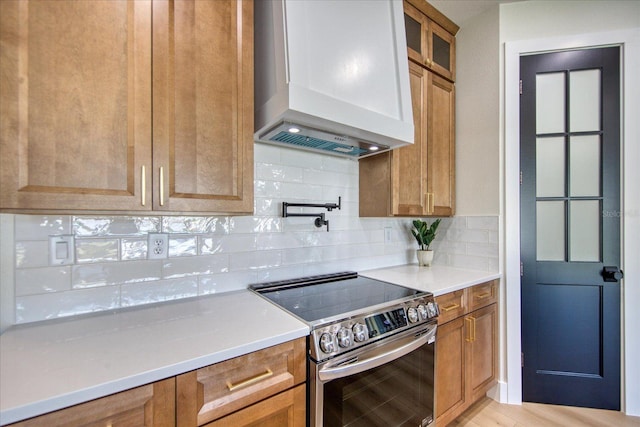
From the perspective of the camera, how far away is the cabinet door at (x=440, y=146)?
2.12m

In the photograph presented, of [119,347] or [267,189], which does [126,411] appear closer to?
[119,347]

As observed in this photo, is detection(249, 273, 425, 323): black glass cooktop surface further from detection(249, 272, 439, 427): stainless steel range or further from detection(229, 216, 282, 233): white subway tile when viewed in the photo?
detection(229, 216, 282, 233): white subway tile

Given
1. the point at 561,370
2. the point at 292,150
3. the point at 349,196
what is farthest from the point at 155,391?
the point at 561,370

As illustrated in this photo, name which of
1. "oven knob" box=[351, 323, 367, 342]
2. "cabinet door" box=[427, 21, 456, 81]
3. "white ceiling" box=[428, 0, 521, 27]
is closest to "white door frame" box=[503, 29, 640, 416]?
"white ceiling" box=[428, 0, 521, 27]

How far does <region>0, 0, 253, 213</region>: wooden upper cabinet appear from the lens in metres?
0.82

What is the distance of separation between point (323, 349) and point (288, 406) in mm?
231

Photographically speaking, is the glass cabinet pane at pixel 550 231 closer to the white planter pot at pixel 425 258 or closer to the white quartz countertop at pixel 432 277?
the white quartz countertop at pixel 432 277

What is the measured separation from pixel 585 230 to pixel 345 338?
1975 mm

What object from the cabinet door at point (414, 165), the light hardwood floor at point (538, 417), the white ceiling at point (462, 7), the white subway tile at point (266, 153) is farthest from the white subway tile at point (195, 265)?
the white ceiling at point (462, 7)

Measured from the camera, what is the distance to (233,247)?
60.5 inches

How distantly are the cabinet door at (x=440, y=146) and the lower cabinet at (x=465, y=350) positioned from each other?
26.6 inches

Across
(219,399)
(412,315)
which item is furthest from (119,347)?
(412,315)

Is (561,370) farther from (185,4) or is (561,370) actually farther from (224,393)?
(185,4)

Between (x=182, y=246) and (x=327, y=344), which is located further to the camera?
(x=182, y=246)
